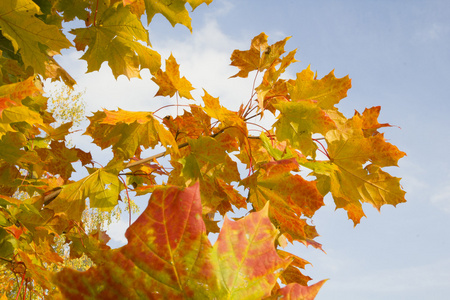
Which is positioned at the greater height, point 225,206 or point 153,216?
point 225,206

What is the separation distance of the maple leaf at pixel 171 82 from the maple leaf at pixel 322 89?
60cm

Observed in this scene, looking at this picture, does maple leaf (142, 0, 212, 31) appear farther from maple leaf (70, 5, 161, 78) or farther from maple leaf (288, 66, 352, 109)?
maple leaf (288, 66, 352, 109)

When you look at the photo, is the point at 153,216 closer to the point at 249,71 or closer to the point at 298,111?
the point at 298,111

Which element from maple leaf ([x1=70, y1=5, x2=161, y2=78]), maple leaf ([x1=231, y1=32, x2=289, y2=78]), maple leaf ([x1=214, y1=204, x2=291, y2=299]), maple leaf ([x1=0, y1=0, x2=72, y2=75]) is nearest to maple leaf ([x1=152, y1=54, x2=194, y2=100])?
maple leaf ([x1=70, y1=5, x2=161, y2=78])

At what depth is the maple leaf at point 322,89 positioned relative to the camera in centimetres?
142

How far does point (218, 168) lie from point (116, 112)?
45 cm

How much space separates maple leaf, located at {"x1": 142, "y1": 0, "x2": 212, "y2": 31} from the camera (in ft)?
5.96

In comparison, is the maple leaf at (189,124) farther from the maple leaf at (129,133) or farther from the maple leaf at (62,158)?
the maple leaf at (62,158)

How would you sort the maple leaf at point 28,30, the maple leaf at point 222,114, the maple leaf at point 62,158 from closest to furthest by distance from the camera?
1. the maple leaf at point 222,114
2. the maple leaf at point 28,30
3. the maple leaf at point 62,158

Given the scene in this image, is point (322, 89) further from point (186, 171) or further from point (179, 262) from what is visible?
point (179, 262)

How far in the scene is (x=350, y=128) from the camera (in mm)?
1420

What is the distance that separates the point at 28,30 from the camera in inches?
64.3

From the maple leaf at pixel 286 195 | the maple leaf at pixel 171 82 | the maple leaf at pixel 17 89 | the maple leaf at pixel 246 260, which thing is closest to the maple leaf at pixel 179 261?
the maple leaf at pixel 246 260

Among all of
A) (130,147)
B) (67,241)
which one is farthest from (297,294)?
(67,241)
